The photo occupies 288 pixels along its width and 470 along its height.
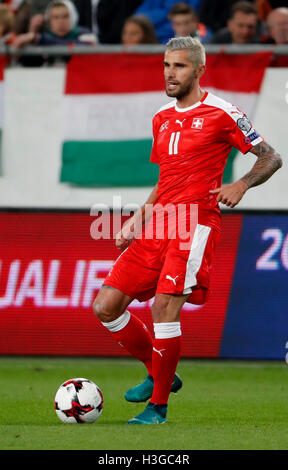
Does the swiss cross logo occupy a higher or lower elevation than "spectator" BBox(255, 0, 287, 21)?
higher

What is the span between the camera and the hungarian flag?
10984 mm

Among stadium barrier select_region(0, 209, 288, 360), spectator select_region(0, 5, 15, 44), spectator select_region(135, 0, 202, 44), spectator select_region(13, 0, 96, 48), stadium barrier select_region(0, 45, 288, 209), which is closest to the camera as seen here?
stadium barrier select_region(0, 209, 288, 360)

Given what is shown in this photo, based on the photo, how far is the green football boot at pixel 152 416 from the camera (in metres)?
6.82

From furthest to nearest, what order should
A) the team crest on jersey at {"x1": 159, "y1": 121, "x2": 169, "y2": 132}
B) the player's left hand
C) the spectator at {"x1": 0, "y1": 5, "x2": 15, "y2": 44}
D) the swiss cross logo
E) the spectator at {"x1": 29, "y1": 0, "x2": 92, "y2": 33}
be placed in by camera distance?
the spectator at {"x1": 29, "y1": 0, "x2": 92, "y2": 33}, the spectator at {"x1": 0, "y1": 5, "x2": 15, "y2": 44}, the team crest on jersey at {"x1": 159, "y1": 121, "x2": 169, "y2": 132}, the swiss cross logo, the player's left hand

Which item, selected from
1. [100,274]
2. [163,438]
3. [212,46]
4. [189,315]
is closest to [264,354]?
[189,315]

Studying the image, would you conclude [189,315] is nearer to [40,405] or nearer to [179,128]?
[40,405]

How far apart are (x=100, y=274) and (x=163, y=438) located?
486cm

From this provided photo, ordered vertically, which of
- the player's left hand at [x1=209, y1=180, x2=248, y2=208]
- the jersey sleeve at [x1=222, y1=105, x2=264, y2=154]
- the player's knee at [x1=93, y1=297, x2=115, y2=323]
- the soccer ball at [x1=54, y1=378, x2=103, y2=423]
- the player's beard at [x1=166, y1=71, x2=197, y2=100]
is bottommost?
the soccer ball at [x1=54, y1=378, x2=103, y2=423]

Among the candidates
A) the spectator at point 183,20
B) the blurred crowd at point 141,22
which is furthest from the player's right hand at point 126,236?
the spectator at point 183,20

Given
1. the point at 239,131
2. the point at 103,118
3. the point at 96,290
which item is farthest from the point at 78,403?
the point at 103,118

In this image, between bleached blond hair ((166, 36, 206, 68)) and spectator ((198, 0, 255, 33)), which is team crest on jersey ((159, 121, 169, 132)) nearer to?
bleached blond hair ((166, 36, 206, 68))

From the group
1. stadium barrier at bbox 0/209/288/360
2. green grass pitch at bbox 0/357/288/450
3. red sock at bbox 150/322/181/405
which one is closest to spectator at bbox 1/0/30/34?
stadium barrier at bbox 0/209/288/360

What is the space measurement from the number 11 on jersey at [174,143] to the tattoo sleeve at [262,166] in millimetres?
515

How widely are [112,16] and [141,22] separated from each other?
154 centimetres
